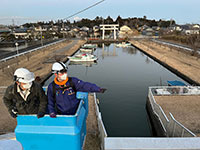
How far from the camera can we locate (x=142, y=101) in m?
14.7

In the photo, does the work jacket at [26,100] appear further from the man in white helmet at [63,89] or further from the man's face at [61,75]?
the man's face at [61,75]

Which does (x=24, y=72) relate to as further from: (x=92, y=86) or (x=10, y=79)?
(x=10, y=79)

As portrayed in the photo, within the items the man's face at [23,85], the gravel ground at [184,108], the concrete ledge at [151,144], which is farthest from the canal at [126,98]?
the man's face at [23,85]

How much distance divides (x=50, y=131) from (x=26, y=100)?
3.36ft

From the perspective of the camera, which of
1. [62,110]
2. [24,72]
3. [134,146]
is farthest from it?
[62,110]

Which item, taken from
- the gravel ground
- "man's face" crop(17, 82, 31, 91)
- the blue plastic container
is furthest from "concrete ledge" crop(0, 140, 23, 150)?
the gravel ground

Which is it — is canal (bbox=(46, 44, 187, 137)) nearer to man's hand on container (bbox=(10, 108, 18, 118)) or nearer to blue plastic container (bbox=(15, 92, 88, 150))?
blue plastic container (bbox=(15, 92, 88, 150))

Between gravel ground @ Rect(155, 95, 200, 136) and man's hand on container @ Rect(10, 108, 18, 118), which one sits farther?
gravel ground @ Rect(155, 95, 200, 136)

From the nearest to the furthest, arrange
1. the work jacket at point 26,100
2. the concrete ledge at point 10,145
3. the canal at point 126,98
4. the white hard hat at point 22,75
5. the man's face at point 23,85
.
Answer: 1. the concrete ledge at point 10,145
2. the white hard hat at point 22,75
3. the man's face at point 23,85
4. the work jacket at point 26,100
5. the canal at point 126,98

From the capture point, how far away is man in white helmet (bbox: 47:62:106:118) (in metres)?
3.70

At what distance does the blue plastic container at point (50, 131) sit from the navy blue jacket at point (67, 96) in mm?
351

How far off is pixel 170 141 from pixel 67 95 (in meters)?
2.60

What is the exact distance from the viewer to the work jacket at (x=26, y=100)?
3.77 meters

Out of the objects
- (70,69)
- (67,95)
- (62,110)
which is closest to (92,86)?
(67,95)
